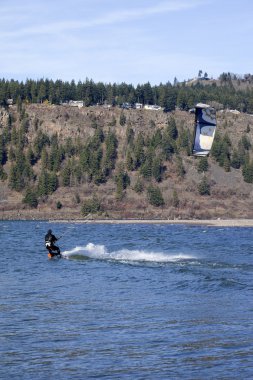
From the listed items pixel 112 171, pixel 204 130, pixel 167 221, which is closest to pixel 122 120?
pixel 112 171

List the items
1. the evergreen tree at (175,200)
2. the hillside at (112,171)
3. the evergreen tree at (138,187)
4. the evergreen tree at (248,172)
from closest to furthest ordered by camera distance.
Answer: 1. the hillside at (112,171)
2. the evergreen tree at (175,200)
3. the evergreen tree at (138,187)
4. the evergreen tree at (248,172)

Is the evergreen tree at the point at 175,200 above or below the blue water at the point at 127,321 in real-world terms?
below

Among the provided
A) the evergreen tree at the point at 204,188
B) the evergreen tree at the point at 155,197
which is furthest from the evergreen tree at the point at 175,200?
the evergreen tree at the point at 204,188

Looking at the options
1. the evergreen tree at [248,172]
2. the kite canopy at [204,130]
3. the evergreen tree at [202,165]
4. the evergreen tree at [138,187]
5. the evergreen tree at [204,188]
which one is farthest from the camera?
the evergreen tree at [202,165]

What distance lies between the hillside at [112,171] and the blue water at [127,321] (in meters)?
113

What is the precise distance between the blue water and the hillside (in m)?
113

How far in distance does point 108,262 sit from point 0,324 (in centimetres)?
2515

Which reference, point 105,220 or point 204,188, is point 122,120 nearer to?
point 204,188

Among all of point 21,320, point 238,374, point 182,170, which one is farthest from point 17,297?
point 182,170

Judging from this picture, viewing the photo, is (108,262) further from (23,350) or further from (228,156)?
(228,156)

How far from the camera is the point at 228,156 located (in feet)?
598

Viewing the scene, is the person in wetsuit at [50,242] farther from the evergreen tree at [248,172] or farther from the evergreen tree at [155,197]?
the evergreen tree at [248,172]

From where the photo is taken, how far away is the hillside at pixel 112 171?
163 meters

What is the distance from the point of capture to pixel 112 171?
177875 millimetres
